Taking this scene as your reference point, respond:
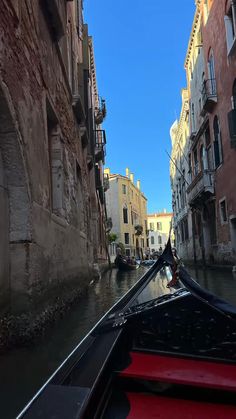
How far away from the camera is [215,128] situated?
48.3 feet

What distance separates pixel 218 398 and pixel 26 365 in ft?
6.49

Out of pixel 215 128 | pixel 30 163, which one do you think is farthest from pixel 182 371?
pixel 215 128

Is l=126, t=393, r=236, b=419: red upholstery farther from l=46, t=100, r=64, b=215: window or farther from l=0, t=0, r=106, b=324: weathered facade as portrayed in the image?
l=46, t=100, r=64, b=215: window

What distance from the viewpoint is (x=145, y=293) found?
3.58 meters

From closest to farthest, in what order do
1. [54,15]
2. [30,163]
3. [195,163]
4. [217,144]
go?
[30,163]
[54,15]
[217,144]
[195,163]

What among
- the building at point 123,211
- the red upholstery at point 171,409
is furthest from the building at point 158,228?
the red upholstery at point 171,409

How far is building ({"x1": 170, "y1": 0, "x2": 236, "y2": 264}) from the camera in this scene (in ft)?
39.9

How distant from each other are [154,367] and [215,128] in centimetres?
1359

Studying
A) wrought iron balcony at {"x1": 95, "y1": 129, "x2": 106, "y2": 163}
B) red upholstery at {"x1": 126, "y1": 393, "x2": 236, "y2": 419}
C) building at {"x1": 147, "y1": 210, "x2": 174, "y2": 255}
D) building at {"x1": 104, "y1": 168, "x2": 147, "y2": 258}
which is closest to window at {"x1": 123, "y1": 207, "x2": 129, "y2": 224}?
building at {"x1": 104, "y1": 168, "x2": 147, "y2": 258}

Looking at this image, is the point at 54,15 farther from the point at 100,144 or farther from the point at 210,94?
the point at 100,144

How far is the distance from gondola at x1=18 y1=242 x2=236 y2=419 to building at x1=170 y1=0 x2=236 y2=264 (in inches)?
373

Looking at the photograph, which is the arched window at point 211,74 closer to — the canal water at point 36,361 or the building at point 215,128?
the building at point 215,128

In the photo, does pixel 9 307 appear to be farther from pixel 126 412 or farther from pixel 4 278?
pixel 126 412

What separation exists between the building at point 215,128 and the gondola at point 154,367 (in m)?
9.46
